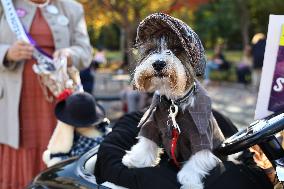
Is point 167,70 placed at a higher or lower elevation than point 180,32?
lower

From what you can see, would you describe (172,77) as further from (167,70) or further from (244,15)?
(244,15)

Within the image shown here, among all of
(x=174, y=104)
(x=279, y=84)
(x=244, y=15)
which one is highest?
(x=279, y=84)

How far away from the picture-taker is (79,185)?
7.99ft

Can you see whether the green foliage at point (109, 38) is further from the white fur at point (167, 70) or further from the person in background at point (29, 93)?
the white fur at point (167, 70)

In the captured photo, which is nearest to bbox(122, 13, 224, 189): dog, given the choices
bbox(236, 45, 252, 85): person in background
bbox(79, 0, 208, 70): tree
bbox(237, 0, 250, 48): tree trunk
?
bbox(79, 0, 208, 70): tree

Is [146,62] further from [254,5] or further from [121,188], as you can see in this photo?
[254,5]

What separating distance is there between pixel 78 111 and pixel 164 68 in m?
1.37

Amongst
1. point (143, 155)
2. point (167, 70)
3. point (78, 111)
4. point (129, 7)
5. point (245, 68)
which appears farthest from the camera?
point (245, 68)

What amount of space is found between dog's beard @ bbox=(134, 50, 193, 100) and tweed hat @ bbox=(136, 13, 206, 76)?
0.06m

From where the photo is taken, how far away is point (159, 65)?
2164 millimetres

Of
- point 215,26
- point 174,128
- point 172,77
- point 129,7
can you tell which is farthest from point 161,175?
point 215,26

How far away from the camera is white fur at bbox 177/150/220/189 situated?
2179 millimetres

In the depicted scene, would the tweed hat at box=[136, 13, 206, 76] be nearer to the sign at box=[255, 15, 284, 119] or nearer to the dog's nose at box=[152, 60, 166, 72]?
the dog's nose at box=[152, 60, 166, 72]

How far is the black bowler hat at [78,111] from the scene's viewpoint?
3398mm
